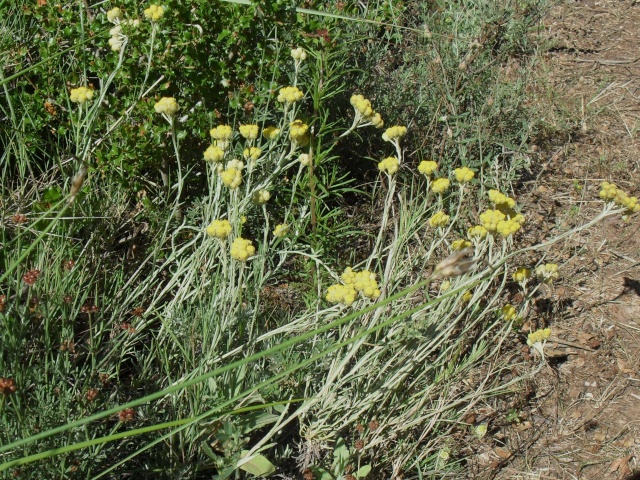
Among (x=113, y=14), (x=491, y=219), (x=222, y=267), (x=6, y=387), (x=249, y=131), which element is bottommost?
(x=222, y=267)

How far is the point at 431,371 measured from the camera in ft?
7.69

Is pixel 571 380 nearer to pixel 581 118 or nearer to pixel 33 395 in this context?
pixel 581 118

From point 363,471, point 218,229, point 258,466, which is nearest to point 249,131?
point 218,229

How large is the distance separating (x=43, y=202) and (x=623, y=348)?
2.24 meters

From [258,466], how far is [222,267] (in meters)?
0.59

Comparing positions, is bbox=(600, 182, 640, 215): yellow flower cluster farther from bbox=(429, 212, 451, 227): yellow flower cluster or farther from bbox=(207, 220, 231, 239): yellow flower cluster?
bbox=(207, 220, 231, 239): yellow flower cluster

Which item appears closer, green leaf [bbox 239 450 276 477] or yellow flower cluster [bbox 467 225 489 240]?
green leaf [bbox 239 450 276 477]

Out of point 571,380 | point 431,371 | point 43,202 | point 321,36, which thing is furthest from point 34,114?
point 571,380

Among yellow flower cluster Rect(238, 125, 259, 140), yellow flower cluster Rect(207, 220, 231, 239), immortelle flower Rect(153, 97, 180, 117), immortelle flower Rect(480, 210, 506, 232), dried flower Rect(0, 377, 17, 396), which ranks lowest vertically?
dried flower Rect(0, 377, 17, 396)

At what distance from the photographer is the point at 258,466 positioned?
6.12 ft

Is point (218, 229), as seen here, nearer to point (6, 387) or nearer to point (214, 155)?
point (214, 155)

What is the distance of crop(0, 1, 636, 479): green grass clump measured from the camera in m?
1.88

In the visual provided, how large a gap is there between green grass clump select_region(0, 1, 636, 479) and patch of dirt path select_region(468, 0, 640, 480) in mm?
234

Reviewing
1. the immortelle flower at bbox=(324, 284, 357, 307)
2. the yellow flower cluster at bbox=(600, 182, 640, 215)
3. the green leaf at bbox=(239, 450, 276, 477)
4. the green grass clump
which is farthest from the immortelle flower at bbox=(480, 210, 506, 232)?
the green leaf at bbox=(239, 450, 276, 477)
